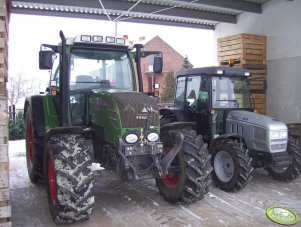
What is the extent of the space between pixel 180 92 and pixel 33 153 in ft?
10.3

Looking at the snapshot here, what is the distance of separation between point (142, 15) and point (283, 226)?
732 cm

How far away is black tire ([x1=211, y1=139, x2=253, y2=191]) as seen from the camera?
5.80 meters

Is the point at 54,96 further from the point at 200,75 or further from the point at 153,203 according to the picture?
the point at 200,75

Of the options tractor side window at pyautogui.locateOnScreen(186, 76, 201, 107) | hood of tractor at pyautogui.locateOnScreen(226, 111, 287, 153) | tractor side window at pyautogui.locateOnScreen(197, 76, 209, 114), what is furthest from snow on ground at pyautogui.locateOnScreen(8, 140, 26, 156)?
hood of tractor at pyautogui.locateOnScreen(226, 111, 287, 153)

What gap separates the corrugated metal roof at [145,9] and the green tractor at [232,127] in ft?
9.57

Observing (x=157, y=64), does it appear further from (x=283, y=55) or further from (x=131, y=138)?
(x=283, y=55)

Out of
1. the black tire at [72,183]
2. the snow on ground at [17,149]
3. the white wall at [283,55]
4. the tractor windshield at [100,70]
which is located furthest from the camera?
the snow on ground at [17,149]

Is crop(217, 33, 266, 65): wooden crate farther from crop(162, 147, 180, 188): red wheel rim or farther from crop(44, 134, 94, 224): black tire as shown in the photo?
crop(44, 134, 94, 224): black tire

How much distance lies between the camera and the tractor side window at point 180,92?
752 cm

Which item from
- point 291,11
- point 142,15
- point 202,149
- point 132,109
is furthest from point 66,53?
point 291,11

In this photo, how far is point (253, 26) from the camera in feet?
34.9

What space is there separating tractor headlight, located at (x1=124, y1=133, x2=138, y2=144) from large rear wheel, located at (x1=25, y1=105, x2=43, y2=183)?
187 centimetres

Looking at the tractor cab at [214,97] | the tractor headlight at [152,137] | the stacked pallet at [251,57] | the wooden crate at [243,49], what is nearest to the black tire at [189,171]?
the tractor headlight at [152,137]

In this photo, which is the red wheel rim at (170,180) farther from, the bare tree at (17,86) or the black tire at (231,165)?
the bare tree at (17,86)
